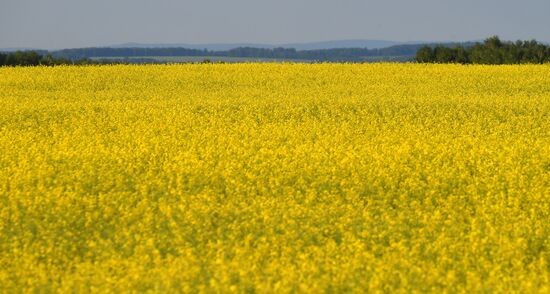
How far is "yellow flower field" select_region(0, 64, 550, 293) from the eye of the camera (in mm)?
8344

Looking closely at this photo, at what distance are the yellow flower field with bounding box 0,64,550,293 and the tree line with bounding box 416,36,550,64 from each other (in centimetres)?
2256

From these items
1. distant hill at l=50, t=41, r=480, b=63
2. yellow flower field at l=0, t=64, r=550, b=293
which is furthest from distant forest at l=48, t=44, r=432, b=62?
yellow flower field at l=0, t=64, r=550, b=293

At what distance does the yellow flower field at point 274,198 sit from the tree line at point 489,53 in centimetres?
2256

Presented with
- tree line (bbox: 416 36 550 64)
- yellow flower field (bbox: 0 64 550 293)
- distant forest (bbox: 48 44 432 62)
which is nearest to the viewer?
yellow flower field (bbox: 0 64 550 293)

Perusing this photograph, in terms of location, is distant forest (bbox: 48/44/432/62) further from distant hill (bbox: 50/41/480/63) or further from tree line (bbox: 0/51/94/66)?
tree line (bbox: 0/51/94/66)

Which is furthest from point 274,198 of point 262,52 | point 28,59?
point 262,52

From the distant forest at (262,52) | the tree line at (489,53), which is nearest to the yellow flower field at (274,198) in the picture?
the tree line at (489,53)

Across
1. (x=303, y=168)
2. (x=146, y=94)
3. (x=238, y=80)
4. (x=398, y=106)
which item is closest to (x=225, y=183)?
(x=303, y=168)

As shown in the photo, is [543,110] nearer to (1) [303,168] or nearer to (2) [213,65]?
(1) [303,168]

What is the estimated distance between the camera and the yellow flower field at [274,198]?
27.4ft

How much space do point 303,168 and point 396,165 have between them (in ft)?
4.31

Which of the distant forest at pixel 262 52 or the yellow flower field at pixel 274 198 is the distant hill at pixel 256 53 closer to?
the distant forest at pixel 262 52

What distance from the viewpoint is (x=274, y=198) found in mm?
11469

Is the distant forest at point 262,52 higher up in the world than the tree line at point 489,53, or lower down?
lower down
